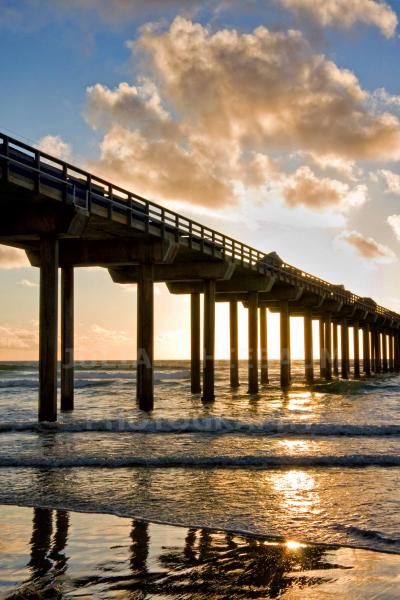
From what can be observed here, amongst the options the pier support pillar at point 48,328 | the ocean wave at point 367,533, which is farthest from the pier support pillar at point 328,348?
the ocean wave at point 367,533

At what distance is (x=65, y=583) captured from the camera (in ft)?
17.4

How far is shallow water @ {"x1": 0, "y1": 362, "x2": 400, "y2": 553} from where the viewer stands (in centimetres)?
789

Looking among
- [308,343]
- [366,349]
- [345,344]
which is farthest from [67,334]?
[366,349]

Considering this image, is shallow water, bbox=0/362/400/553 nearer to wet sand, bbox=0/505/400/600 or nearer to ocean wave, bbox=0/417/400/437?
ocean wave, bbox=0/417/400/437

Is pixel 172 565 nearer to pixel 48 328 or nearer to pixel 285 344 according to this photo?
pixel 48 328

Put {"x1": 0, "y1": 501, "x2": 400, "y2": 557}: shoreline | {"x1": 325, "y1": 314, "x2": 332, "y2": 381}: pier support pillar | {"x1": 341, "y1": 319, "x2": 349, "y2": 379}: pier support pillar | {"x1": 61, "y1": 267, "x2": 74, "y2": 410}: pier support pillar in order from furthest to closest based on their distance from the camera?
{"x1": 341, "y1": 319, "x2": 349, "y2": 379}: pier support pillar
{"x1": 325, "y1": 314, "x2": 332, "y2": 381}: pier support pillar
{"x1": 61, "y1": 267, "x2": 74, "y2": 410}: pier support pillar
{"x1": 0, "y1": 501, "x2": 400, "y2": 557}: shoreline

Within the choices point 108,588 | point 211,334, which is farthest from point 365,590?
point 211,334

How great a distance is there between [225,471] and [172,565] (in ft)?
19.3

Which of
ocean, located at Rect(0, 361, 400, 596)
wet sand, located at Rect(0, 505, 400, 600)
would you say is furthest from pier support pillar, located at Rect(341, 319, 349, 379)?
wet sand, located at Rect(0, 505, 400, 600)

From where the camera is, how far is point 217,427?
19031mm

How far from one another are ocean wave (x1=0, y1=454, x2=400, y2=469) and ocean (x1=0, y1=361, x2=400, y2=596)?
20 millimetres

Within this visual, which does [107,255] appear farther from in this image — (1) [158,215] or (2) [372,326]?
(2) [372,326]

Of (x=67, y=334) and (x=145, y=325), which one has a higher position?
(x=145, y=325)

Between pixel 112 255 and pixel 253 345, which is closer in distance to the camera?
pixel 112 255
